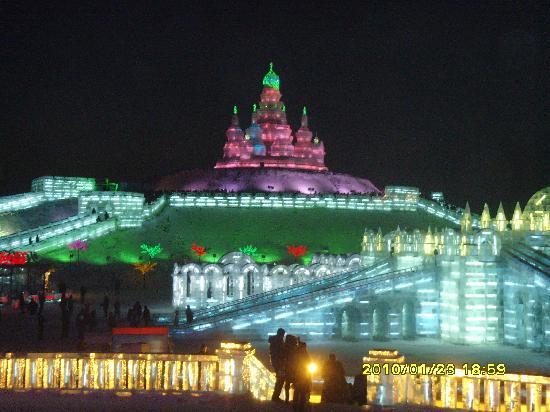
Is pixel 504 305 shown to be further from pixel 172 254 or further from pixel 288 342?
pixel 172 254

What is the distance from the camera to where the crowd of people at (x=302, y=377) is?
41.3ft

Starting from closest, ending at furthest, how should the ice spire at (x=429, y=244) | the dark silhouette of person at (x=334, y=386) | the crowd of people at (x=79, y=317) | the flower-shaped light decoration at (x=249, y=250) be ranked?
the dark silhouette of person at (x=334, y=386) < the crowd of people at (x=79, y=317) < the ice spire at (x=429, y=244) < the flower-shaped light decoration at (x=249, y=250)

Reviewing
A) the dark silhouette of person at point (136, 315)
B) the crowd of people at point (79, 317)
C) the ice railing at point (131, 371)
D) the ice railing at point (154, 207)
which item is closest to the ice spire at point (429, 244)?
the crowd of people at point (79, 317)

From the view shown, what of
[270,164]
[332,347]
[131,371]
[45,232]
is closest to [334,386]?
[131,371]

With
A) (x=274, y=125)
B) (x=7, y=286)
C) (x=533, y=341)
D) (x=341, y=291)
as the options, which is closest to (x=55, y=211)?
(x=7, y=286)

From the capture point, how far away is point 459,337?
89.1ft

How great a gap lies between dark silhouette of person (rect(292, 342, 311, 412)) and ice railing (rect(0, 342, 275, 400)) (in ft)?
4.69

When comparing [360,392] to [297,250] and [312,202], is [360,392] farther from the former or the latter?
[312,202]

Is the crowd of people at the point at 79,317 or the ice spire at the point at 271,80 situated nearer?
the crowd of people at the point at 79,317

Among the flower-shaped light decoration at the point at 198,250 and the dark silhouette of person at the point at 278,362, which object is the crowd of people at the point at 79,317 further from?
the flower-shaped light decoration at the point at 198,250

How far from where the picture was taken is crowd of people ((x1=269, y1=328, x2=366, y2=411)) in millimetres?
12578

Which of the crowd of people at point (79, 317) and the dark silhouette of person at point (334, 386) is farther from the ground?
the crowd of people at point (79, 317)

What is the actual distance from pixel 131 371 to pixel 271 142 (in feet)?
237

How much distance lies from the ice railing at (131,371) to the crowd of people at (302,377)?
2.51ft
